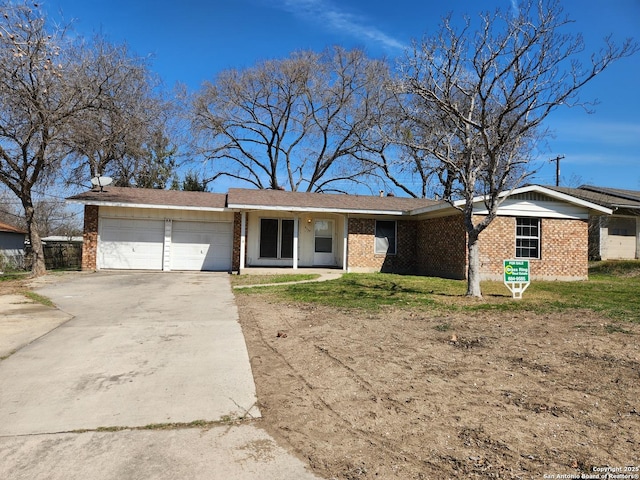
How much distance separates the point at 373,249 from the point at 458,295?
710 cm

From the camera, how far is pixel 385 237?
18.5 meters

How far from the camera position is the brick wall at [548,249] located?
49.0 ft

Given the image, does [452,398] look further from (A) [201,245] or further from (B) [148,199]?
(B) [148,199]

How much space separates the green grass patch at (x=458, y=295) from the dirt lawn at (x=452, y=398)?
222 centimetres

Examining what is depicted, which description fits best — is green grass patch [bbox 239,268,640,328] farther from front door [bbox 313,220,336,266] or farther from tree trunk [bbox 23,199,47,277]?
tree trunk [bbox 23,199,47,277]

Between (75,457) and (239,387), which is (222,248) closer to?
(239,387)

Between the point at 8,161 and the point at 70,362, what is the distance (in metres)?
12.3

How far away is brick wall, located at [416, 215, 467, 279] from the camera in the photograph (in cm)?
1503

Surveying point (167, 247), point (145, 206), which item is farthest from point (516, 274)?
point (145, 206)

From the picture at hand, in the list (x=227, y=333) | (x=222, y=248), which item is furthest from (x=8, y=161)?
(x=227, y=333)

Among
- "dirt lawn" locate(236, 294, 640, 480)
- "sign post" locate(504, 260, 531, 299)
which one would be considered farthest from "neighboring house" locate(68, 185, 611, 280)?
"dirt lawn" locate(236, 294, 640, 480)

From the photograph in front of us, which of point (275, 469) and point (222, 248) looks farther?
point (222, 248)

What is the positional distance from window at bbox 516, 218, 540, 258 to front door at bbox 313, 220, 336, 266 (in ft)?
25.6

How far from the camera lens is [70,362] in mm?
5105
